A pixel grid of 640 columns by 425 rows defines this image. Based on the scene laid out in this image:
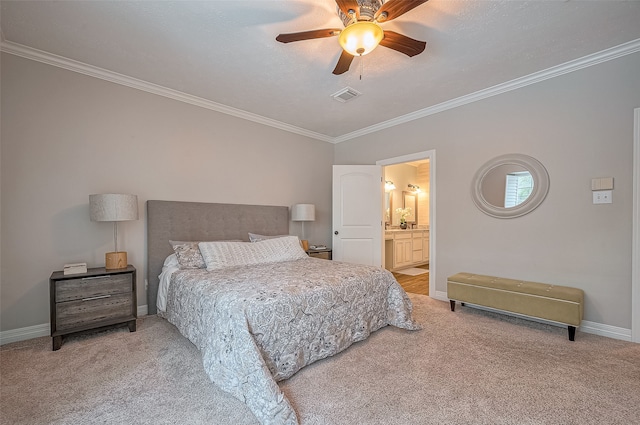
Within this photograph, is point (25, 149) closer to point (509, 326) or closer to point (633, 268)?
point (509, 326)

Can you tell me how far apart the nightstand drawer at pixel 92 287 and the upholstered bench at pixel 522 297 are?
11.8 ft

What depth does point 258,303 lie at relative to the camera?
71.0 inches

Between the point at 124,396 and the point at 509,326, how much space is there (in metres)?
3.45

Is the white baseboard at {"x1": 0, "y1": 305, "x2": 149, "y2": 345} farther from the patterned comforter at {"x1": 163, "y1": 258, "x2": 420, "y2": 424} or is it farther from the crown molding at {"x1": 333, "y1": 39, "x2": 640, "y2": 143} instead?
the crown molding at {"x1": 333, "y1": 39, "x2": 640, "y2": 143}

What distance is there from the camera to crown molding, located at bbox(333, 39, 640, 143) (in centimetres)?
250

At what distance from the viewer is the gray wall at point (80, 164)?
247cm

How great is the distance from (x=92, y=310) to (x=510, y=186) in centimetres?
460

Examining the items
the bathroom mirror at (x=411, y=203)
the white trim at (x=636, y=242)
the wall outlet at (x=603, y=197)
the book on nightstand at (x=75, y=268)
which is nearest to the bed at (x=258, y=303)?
the book on nightstand at (x=75, y=268)

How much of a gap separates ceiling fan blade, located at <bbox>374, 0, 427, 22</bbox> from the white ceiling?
0.39m

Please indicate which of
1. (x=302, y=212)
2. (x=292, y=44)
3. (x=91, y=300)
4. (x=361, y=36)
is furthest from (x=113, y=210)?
(x=361, y=36)

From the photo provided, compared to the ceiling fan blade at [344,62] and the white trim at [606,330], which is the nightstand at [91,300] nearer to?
the ceiling fan blade at [344,62]

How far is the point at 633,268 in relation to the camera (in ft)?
8.03

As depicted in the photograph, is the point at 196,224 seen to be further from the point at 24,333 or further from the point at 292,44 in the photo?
the point at 292,44

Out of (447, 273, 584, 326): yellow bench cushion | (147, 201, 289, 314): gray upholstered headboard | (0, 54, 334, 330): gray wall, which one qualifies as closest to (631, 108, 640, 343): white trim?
(447, 273, 584, 326): yellow bench cushion
